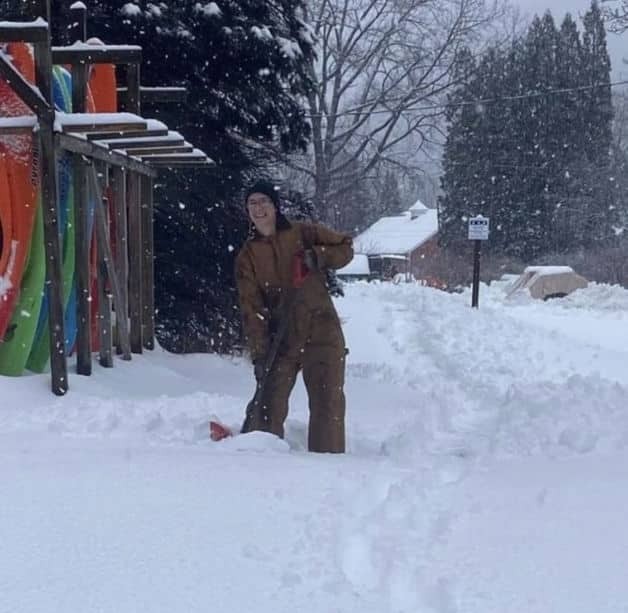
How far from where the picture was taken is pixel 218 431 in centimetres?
515

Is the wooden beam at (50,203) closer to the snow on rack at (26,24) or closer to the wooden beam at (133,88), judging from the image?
the snow on rack at (26,24)

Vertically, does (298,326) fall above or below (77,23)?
below

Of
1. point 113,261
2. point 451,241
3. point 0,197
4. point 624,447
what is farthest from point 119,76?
point 451,241

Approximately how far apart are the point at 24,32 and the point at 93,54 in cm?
103

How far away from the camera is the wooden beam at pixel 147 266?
856cm

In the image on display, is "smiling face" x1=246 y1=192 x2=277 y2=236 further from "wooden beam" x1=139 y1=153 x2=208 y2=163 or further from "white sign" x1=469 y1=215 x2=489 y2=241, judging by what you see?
"white sign" x1=469 y1=215 x2=489 y2=241

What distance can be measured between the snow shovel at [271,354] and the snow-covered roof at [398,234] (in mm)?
46287

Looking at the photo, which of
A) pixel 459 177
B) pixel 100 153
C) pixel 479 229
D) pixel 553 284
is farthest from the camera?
pixel 459 177

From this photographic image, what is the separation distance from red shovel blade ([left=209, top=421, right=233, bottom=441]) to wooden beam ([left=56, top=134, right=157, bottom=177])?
7.23 feet

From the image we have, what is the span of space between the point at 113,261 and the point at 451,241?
1505 inches

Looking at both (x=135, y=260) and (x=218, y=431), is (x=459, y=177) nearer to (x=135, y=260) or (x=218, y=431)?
(x=135, y=260)

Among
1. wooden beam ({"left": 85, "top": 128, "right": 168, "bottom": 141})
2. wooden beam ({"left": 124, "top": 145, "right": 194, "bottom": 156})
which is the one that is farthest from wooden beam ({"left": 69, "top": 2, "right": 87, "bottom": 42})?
wooden beam ({"left": 85, "top": 128, "right": 168, "bottom": 141})

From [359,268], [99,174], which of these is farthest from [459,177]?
[99,174]

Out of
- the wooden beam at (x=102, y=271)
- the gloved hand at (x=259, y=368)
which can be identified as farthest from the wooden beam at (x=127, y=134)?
the gloved hand at (x=259, y=368)
